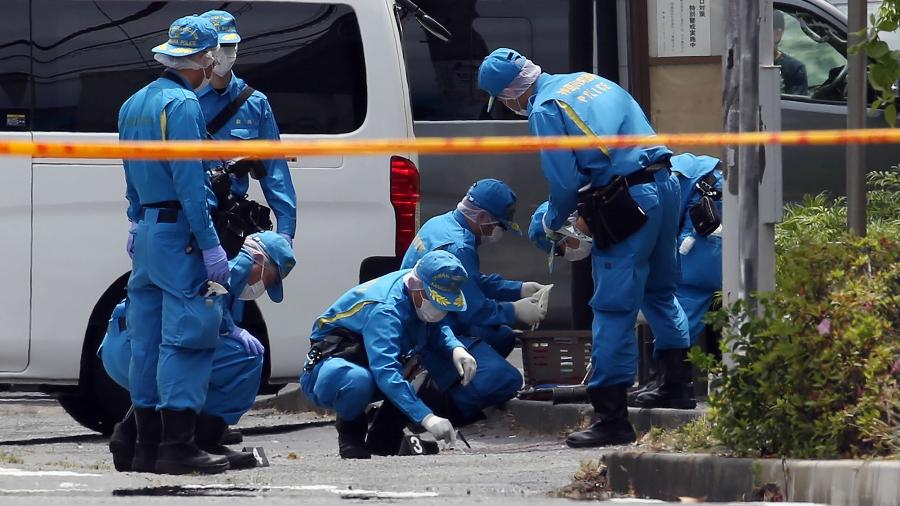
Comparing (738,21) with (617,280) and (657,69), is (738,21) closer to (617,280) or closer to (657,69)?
(617,280)

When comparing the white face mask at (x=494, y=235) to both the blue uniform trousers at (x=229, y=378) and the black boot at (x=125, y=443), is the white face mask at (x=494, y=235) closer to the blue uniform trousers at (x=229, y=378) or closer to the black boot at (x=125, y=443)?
the blue uniform trousers at (x=229, y=378)

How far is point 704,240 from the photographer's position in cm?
828

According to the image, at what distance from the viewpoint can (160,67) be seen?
315 inches

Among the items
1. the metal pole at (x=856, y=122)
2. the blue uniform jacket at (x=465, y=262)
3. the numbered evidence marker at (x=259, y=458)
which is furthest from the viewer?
the blue uniform jacket at (x=465, y=262)

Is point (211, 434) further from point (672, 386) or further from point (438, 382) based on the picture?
point (672, 386)

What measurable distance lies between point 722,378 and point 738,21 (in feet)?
3.92

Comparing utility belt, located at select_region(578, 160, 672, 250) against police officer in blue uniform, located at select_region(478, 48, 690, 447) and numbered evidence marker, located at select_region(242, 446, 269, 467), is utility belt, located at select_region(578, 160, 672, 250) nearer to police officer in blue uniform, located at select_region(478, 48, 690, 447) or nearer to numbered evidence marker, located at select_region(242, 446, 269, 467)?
police officer in blue uniform, located at select_region(478, 48, 690, 447)

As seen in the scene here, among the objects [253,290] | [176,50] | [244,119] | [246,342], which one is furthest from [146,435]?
[244,119]

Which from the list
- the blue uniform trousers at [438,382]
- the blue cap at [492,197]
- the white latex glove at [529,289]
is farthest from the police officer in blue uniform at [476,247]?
the blue uniform trousers at [438,382]

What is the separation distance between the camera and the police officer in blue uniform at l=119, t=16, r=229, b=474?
643cm

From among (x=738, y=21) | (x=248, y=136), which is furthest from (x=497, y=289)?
(x=738, y=21)

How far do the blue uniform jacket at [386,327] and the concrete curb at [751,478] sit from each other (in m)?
1.65

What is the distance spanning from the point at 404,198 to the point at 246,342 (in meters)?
1.19

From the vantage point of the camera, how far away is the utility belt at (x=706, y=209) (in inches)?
322
